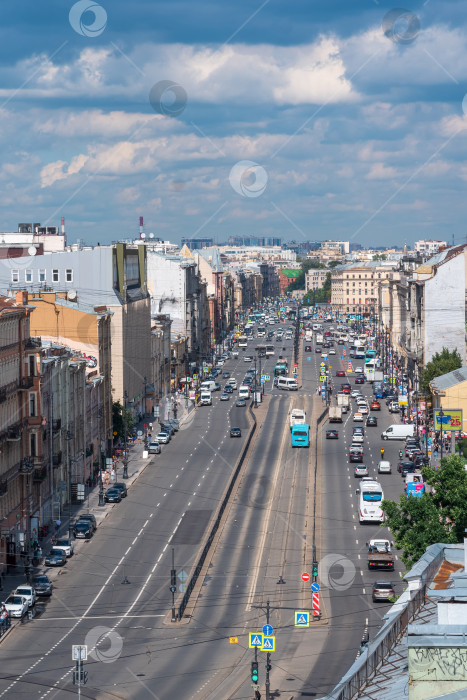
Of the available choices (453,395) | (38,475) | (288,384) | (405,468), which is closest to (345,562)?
(38,475)

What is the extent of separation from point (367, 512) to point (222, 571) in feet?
46.1

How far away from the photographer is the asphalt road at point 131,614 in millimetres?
47156

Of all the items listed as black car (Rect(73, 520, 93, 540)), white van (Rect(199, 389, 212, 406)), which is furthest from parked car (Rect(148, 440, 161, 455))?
white van (Rect(199, 389, 212, 406))

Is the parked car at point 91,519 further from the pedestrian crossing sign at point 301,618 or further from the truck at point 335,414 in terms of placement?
the truck at point 335,414

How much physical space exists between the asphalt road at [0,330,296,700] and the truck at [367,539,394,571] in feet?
23.3

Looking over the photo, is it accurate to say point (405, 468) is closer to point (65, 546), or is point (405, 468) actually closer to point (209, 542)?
point (209, 542)

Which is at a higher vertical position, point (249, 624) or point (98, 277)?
point (98, 277)

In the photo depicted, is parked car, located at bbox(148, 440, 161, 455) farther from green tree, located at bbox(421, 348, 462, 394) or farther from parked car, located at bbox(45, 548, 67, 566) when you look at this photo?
parked car, located at bbox(45, 548, 67, 566)

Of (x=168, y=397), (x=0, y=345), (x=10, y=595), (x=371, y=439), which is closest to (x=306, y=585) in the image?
(x=10, y=595)

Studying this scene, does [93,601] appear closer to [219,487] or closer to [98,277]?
[219,487]

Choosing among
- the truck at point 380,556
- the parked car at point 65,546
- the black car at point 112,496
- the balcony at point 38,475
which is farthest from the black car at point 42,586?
the black car at point 112,496

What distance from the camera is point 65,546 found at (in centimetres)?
6838

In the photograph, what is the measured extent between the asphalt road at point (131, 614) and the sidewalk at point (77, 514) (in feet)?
2.54

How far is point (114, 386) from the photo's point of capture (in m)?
116
